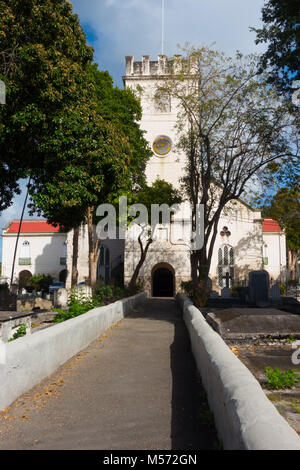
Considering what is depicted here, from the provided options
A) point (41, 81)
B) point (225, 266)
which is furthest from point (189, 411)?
point (225, 266)

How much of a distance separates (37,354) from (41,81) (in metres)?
7.82

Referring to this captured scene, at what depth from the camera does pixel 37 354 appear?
546 centimetres

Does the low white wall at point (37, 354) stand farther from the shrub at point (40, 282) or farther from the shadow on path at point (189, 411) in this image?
the shrub at point (40, 282)

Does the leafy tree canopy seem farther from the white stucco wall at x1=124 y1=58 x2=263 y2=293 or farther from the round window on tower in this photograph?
the round window on tower

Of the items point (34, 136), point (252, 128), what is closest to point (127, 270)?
point (252, 128)

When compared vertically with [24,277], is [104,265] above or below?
above

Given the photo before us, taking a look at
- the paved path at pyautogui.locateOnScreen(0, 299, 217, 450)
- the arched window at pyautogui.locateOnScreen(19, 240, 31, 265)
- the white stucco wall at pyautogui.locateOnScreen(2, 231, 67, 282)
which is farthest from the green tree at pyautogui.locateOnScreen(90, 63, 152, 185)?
the arched window at pyautogui.locateOnScreen(19, 240, 31, 265)

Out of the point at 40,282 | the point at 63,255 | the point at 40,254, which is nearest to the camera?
the point at 40,282

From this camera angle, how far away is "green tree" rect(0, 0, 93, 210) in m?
10.3

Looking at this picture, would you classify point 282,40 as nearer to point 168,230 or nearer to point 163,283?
point 168,230

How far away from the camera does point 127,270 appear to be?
105ft

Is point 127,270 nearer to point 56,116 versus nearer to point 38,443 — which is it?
point 56,116

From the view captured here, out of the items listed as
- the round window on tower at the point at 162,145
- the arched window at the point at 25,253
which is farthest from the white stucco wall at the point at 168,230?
the arched window at the point at 25,253

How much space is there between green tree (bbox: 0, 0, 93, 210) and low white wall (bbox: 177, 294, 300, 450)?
8.16 m
